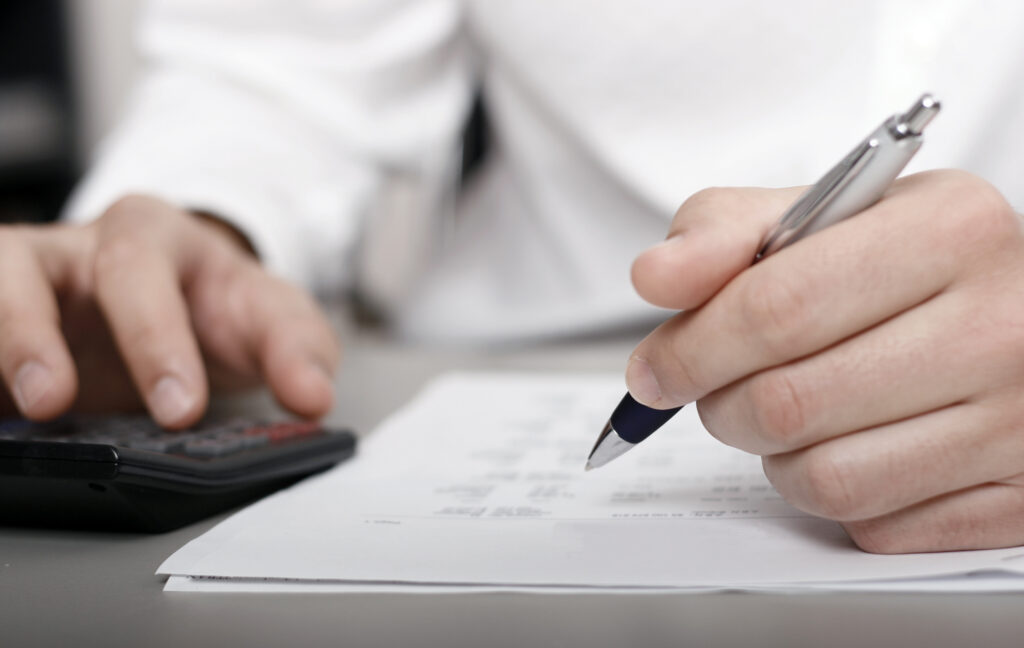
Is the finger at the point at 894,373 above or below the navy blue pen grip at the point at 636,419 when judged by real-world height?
above

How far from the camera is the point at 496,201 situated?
720mm

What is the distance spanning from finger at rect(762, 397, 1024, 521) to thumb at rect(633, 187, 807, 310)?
0.05m

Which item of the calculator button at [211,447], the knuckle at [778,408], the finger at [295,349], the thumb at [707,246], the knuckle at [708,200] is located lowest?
the finger at [295,349]

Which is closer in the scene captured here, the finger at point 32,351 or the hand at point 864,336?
the hand at point 864,336

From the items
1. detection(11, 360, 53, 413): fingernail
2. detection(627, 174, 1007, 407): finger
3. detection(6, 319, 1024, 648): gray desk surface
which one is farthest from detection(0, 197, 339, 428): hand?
detection(627, 174, 1007, 407): finger

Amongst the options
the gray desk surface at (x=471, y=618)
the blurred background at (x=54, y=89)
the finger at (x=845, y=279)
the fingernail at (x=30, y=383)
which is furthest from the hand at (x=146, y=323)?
the blurred background at (x=54, y=89)

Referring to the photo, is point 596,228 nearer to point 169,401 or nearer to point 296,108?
point 296,108

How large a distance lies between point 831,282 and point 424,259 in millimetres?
733

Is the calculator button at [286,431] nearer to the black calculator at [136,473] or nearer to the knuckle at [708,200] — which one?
the black calculator at [136,473]

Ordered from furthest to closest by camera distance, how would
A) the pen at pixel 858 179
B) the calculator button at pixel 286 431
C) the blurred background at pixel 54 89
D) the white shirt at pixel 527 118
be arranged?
the blurred background at pixel 54 89, the white shirt at pixel 527 118, the calculator button at pixel 286 431, the pen at pixel 858 179

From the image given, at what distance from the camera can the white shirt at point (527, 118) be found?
0.50 meters

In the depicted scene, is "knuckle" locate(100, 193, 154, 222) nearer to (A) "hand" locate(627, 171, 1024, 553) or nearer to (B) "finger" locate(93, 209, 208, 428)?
(B) "finger" locate(93, 209, 208, 428)

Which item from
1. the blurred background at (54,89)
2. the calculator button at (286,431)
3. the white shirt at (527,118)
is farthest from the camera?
the blurred background at (54,89)

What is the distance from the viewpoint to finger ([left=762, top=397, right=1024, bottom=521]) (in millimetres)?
203
